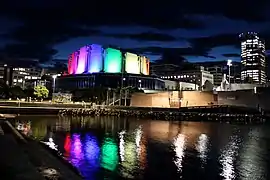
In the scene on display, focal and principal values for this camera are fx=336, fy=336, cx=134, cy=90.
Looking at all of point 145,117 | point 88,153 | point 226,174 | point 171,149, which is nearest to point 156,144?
point 171,149

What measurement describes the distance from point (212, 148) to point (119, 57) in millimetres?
162461

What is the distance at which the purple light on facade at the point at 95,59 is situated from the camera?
602 feet

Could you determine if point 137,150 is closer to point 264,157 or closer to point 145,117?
point 264,157

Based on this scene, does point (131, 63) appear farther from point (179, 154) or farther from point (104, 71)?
point (179, 154)

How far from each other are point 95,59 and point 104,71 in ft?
30.0

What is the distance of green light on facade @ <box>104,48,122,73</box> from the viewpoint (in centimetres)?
18312

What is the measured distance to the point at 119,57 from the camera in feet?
619

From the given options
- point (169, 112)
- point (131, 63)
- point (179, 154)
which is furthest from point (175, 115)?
point (131, 63)

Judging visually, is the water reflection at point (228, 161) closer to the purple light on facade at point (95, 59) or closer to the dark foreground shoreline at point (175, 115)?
the dark foreground shoreline at point (175, 115)

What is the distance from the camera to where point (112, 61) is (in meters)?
185

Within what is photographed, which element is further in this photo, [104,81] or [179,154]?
[104,81]

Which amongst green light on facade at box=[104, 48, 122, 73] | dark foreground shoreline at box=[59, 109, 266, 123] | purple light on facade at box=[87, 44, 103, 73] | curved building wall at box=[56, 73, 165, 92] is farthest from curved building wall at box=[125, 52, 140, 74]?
dark foreground shoreline at box=[59, 109, 266, 123]

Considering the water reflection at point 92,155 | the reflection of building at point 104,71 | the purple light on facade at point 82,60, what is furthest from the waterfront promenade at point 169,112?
the purple light on facade at point 82,60

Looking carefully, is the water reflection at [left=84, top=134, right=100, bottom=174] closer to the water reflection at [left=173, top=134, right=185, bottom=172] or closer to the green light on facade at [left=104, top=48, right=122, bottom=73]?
the water reflection at [left=173, top=134, right=185, bottom=172]
